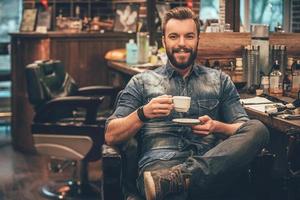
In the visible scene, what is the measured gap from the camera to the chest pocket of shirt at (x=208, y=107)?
2908 millimetres

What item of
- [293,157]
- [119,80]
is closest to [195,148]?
[293,157]

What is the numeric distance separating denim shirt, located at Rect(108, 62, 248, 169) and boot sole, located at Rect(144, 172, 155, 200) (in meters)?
0.26

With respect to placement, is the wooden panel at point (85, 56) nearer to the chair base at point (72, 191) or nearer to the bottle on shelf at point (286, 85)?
the chair base at point (72, 191)

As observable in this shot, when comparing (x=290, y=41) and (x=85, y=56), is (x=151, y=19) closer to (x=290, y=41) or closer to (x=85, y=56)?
(x=85, y=56)

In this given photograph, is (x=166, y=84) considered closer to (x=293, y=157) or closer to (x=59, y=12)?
(x=293, y=157)

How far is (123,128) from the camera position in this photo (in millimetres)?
2738

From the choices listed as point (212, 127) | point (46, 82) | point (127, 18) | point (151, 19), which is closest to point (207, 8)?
point (127, 18)

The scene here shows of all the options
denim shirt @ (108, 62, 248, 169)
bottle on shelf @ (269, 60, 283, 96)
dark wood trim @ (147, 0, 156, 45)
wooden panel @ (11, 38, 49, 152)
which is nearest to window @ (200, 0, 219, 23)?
dark wood trim @ (147, 0, 156, 45)

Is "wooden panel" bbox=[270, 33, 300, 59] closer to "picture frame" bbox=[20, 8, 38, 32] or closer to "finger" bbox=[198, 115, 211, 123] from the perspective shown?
"finger" bbox=[198, 115, 211, 123]

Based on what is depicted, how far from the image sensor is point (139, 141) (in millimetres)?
2908

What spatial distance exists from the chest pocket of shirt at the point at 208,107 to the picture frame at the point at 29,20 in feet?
11.8

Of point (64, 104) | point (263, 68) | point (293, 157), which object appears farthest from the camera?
point (64, 104)

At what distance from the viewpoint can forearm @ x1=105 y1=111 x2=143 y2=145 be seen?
2.72m

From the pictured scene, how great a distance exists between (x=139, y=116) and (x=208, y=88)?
16.9 inches
